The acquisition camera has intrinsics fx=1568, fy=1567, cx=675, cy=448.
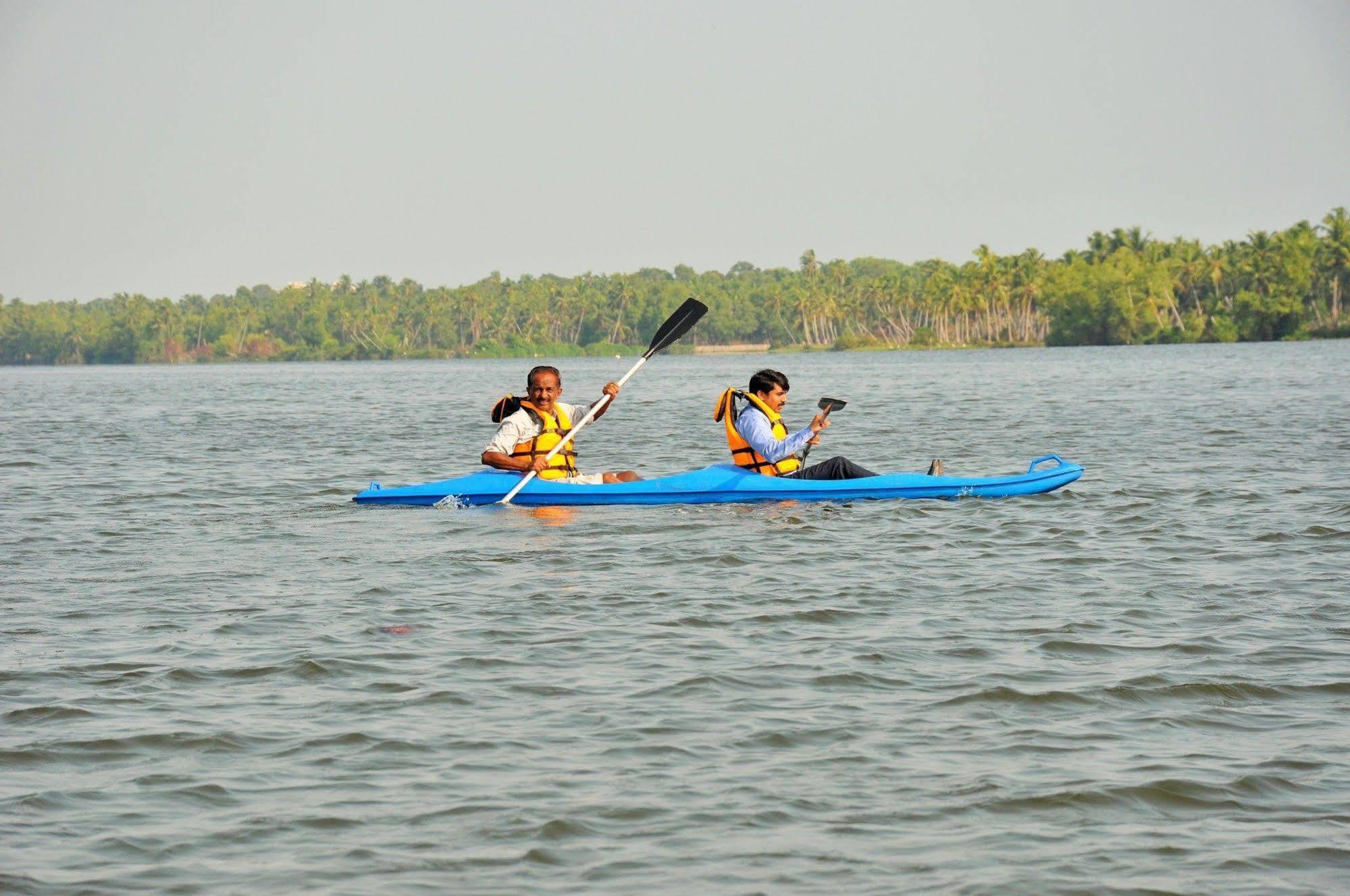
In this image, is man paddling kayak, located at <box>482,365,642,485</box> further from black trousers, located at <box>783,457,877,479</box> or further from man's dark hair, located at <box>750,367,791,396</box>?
black trousers, located at <box>783,457,877,479</box>

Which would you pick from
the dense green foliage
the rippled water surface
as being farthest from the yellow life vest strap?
the dense green foliage

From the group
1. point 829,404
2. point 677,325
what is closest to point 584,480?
point 829,404

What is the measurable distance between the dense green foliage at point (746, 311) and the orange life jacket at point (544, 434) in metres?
95.0

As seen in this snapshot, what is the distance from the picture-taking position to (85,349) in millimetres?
162750

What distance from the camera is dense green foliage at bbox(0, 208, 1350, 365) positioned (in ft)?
342

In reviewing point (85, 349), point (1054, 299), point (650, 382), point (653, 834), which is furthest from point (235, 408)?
point (85, 349)

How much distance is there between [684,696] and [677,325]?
9.03 metres

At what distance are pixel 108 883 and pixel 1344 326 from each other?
105 metres

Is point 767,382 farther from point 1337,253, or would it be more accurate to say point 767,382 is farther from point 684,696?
point 1337,253

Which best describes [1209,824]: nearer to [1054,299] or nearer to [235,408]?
[235,408]

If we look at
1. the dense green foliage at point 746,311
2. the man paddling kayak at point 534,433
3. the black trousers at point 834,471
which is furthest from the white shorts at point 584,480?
the dense green foliage at point 746,311

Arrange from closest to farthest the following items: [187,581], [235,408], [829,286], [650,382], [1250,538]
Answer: [187,581]
[1250,538]
[235,408]
[650,382]
[829,286]

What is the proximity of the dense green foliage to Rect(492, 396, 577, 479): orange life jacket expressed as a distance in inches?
3741

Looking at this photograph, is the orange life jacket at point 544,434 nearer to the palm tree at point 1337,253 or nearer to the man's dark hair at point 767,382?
the man's dark hair at point 767,382
